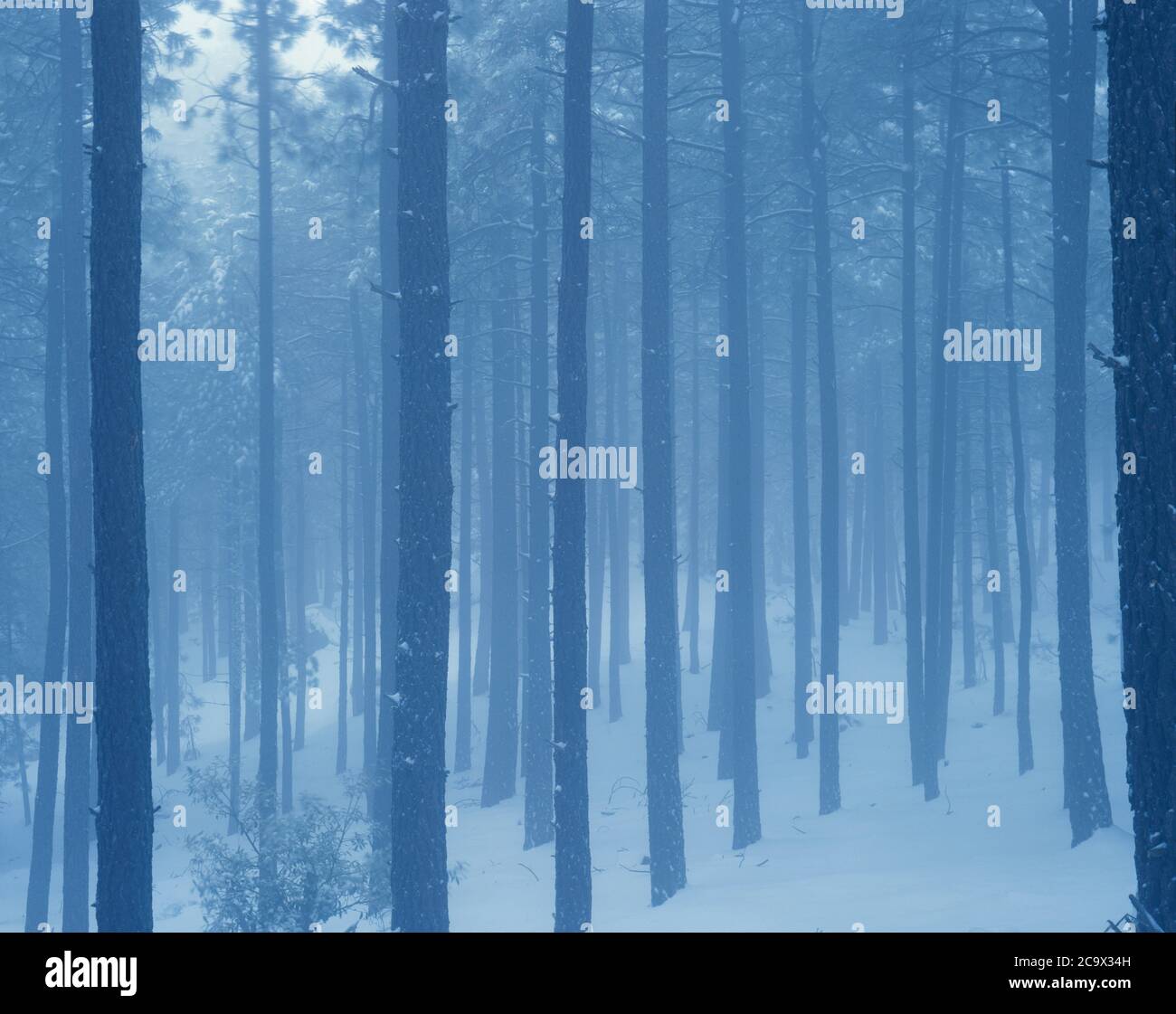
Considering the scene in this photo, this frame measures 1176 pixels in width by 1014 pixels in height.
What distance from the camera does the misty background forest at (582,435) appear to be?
318 inches

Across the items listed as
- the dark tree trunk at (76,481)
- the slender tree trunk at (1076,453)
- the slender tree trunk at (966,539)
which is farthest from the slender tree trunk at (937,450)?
the dark tree trunk at (76,481)

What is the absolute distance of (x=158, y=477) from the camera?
29.2 metres

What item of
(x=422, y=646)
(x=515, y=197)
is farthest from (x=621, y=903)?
(x=515, y=197)

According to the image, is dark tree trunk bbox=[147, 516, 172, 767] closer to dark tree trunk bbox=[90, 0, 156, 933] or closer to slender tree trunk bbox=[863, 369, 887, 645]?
slender tree trunk bbox=[863, 369, 887, 645]

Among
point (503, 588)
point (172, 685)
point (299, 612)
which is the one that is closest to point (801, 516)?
point (503, 588)

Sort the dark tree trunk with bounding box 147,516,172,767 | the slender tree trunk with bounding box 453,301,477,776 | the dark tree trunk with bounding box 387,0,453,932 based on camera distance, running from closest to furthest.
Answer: the dark tree trunk with bounding box 387,0,453,932 → the slender tree trunk with bounding box 453,301,477,776 → the dark tree trunk with bounding box 147,516,172,767

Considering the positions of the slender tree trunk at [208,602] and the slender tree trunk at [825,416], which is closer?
the slender tree trunk at [825,416]

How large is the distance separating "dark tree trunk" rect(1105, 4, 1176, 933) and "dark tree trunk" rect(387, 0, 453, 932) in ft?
16.7

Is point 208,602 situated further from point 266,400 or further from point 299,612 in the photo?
point 266,400

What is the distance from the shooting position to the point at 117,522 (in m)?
7.94

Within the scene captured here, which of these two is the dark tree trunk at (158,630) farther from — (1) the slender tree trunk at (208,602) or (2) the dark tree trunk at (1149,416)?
(2) the dark tree trunk at (1149,416)

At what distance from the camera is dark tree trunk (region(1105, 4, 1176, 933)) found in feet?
19.3

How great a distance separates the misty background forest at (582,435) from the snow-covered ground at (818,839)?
131 millimetres

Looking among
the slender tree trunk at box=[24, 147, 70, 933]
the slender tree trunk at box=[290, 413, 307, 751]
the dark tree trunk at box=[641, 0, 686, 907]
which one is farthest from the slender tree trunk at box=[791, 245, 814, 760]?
the slender tree trunk at box=[290, 413, 307, 751]
